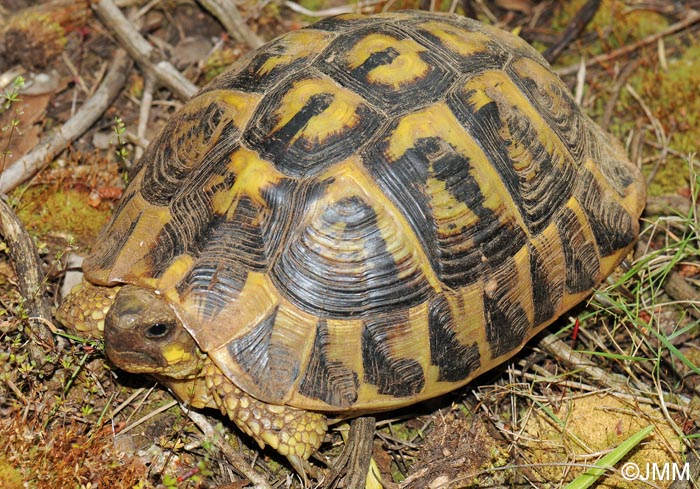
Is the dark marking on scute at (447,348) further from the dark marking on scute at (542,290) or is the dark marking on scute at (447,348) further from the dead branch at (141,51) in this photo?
the dead branch at (141,51)

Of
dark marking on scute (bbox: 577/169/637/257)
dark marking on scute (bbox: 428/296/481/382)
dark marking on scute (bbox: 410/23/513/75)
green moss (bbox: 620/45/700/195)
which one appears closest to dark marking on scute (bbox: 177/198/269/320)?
dark marking on scute (bbox: 428/296/481/382)

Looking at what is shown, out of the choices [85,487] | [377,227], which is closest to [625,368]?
[377,227]

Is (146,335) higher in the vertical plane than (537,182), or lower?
lower

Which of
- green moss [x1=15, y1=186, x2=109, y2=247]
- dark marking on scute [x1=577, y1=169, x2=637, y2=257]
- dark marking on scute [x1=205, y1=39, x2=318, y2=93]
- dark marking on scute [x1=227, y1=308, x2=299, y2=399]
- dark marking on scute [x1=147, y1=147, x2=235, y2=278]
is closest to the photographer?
dark marking on scute [x1=227, y1=308, x2=299, y2=399]

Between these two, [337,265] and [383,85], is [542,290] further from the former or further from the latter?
[383,85]

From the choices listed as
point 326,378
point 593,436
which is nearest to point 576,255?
point 593,436

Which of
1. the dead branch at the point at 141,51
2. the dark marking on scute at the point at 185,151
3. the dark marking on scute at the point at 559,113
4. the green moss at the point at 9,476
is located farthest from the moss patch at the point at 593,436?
the dead branch at the point at 141,51

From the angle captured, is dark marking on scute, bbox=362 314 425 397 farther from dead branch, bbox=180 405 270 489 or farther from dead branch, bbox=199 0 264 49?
dead branch, bbox=199 0 264 49
